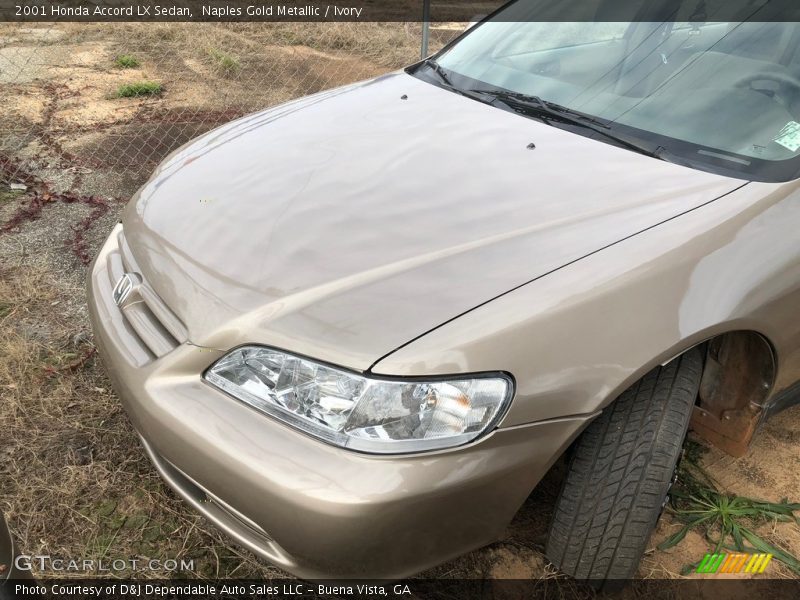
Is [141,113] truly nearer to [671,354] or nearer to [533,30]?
[533,30]

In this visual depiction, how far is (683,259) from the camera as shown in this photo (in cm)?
144

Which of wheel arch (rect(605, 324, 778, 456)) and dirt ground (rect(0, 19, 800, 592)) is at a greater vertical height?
wheel arch (rect(605, 324, 778, 456))

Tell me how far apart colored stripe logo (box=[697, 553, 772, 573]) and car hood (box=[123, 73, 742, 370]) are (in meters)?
1.11

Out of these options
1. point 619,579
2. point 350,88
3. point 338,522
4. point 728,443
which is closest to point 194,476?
point 338,522

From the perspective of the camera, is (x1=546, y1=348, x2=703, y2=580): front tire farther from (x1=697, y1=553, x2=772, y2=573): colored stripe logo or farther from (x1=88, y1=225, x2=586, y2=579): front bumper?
(x1=697, y1=553, x2=772, y2=573): colored stripe logo

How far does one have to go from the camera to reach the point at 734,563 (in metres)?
1.90

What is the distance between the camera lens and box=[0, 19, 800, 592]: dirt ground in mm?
1853

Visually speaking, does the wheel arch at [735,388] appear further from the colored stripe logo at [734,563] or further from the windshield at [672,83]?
the windshield at [672,83]

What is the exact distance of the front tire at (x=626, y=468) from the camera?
60.0 inches

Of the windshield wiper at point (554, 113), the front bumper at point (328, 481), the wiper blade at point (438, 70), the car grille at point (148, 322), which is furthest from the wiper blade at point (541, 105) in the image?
the car grille at point (148, 322)

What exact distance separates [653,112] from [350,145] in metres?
0.97

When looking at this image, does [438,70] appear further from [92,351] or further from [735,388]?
[92,351]

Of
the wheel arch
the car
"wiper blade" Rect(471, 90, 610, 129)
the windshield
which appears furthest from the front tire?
"wiper blade" Rect(471, 90, 610, 129)

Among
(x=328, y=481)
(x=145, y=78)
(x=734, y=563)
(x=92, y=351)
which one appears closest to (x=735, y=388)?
(x=734, y=563)
